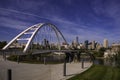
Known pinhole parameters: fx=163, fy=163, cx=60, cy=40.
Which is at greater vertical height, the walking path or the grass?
the walking path

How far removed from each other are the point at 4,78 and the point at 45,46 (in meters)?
59.1

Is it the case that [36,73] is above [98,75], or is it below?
above

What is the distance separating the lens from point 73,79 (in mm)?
10375

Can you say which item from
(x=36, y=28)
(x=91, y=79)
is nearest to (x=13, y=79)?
(x=91, y=79)

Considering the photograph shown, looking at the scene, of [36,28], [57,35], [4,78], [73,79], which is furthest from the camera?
[57,35]

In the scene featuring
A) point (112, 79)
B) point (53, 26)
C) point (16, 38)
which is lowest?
point (112, 79)

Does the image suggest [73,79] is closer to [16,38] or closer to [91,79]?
[91,79]

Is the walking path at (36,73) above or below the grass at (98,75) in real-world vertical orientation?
above

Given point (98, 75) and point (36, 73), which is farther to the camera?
point (98, 75)

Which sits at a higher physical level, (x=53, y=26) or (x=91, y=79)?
(x=53, y=26)

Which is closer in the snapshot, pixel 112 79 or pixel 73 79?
pixel 73 79

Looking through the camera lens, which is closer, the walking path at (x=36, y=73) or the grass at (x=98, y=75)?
the walking path at (x=36, y=73)

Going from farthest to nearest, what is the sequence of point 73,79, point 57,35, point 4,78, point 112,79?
point 57,35 < point 112,79 < point 73,79 < point 4,78

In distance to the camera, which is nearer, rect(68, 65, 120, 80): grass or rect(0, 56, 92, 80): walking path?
rect(0, 56, 92, 80): walking path
